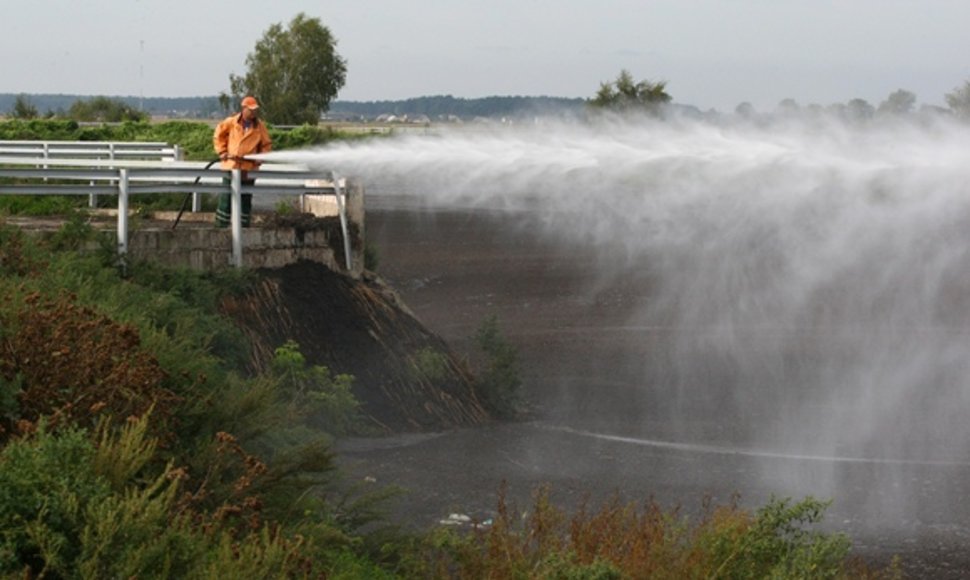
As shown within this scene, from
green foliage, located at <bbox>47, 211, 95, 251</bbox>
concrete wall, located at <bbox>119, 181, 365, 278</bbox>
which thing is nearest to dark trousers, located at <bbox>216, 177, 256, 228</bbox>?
concrete wall, located at <bbox>119, 181, 365, 278</bbox>

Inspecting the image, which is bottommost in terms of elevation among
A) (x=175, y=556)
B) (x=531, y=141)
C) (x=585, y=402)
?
(x=585, y=402)

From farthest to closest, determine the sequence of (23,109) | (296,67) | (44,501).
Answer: (296,67), (23,109), (44,501)

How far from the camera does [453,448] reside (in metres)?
17.3

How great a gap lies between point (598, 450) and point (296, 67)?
5454cm

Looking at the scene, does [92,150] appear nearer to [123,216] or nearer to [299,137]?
[123,216]

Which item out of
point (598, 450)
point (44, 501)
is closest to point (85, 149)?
point (598, 450)

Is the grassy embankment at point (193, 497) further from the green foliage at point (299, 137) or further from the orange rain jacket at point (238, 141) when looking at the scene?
the green foliage at point (299, 137)

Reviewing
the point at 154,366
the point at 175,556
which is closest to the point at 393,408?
the point at 154,366

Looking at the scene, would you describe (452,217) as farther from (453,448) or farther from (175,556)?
(175,556)

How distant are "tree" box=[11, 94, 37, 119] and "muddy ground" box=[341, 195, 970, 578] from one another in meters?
32.0

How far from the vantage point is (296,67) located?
70.3 m

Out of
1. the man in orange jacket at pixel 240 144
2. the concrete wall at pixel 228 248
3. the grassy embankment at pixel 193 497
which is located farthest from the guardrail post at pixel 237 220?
the grassy embankment at pixel 193 497

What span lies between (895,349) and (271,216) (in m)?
12.3

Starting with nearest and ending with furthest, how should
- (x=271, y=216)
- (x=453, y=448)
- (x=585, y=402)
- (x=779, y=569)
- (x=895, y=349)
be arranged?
(x=779, y=569) → (x=453, y=448) → (x=271, y=216) → (x=585, y=402) → (x=895, y=349)
